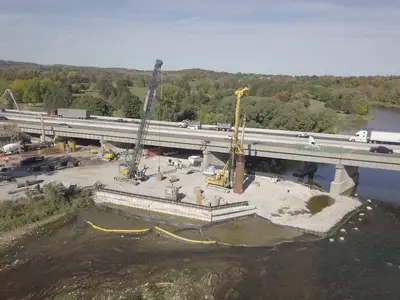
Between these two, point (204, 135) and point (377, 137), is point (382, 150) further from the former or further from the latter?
point (204, 135)

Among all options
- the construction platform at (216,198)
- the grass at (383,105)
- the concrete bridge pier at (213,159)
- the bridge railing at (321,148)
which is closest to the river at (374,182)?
the construction platform at (216,198)

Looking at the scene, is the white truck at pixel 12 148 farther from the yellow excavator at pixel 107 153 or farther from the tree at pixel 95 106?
the tree at pixel 95 106

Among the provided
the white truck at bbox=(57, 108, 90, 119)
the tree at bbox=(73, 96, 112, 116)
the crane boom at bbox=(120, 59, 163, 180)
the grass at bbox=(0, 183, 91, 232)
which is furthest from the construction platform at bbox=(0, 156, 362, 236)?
the tree at bbox=(73, 96, 112, 116)

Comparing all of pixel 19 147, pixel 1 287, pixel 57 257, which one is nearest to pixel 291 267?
pixel 57 257

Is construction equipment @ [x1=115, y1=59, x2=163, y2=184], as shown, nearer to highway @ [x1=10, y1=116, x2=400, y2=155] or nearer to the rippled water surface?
highway @ [x1=10, y1=116, x2=400, y2=155]

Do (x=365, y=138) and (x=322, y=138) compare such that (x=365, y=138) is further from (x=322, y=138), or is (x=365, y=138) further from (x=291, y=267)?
(x=291, y=267)

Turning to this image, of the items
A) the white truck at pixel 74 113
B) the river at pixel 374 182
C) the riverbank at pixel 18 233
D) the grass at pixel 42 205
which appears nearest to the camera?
the riverbank at pixel 18 233

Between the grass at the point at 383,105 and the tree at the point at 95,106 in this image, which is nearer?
the tree at the point at 95,106
